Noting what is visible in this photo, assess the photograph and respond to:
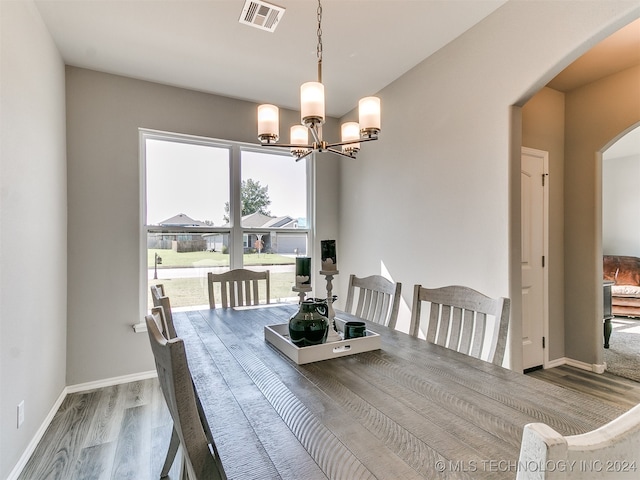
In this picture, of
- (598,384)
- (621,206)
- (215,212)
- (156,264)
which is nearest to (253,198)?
(215,212)

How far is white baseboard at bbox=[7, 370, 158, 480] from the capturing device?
1858 mm

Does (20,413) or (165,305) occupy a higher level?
(165,305)

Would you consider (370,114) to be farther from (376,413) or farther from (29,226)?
(29,226)

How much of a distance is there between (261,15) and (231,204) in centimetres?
186

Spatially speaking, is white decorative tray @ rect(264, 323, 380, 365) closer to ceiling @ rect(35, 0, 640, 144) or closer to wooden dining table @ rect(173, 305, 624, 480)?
wooden dining table @ rect(173, 305, 624, 480)

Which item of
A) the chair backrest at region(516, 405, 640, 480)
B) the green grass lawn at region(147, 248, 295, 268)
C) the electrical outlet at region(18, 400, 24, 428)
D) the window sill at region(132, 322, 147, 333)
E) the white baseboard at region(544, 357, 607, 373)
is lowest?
the white baseboard at region(544, 357, 607, 373)

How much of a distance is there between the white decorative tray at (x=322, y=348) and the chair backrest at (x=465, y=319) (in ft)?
1.42

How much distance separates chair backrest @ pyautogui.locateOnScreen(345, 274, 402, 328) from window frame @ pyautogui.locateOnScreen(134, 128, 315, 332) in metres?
1.65

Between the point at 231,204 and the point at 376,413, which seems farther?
the point at 231,204

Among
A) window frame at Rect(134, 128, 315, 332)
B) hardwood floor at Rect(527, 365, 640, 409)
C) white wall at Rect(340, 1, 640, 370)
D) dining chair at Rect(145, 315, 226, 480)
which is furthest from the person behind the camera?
window frame at Rect(134, 128, 315, 332)

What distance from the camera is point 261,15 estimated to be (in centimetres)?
220

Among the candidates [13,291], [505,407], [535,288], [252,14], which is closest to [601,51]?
[535,288]

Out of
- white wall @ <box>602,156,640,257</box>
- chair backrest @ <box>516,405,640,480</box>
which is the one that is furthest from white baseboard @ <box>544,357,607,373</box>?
white wall @ <box>602,156,640,257</box>

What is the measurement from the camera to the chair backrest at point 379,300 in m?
2.04
